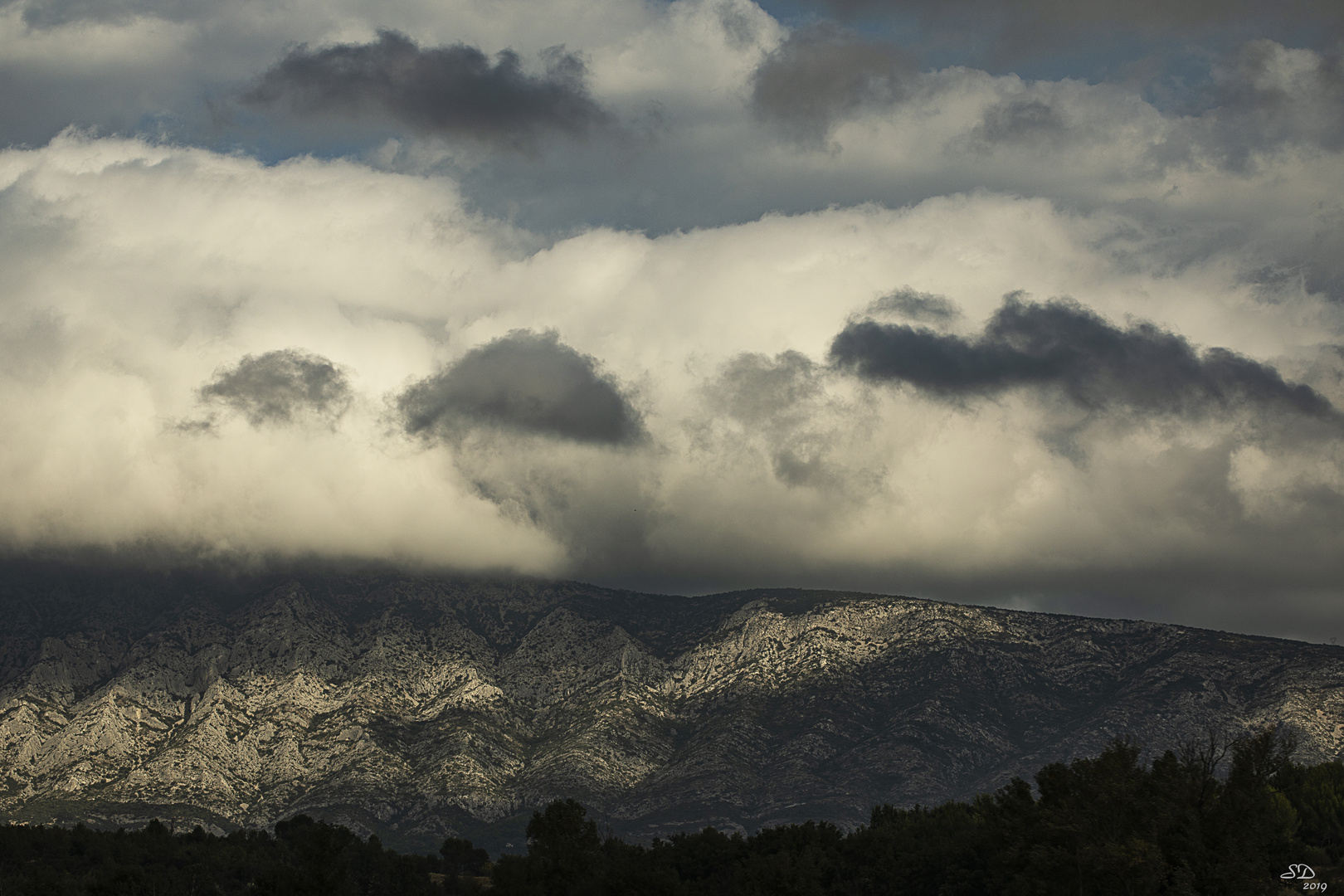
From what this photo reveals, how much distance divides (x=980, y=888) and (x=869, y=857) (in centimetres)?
3538

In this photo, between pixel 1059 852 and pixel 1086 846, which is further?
pixel 1059 852

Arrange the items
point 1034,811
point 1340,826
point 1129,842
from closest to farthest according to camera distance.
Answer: point 1129,842
point 1034,811
point 1340,826

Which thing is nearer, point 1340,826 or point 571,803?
point 1340,826

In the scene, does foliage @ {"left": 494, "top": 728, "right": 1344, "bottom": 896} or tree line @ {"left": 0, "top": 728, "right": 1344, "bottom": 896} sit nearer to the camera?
foliage @ {"left": 494, "top": 728, "right": 1344, "bottom": 896}

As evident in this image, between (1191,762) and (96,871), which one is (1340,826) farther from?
(96,871)

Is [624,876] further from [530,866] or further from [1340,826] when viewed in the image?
[1340,826]

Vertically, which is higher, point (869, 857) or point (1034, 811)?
point (1034, 811)

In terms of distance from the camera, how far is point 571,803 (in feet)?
620

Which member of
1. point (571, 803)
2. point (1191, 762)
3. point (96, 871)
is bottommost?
point (96, 871)

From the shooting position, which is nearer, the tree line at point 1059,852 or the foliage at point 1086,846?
the foliage at point 1086,846

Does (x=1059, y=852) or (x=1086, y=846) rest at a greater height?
(x=1086, y=846)

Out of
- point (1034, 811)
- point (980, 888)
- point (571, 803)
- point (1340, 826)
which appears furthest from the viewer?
point (571, 803)

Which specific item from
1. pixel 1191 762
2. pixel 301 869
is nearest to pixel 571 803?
pixel 301 869

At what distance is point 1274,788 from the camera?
17650cm
